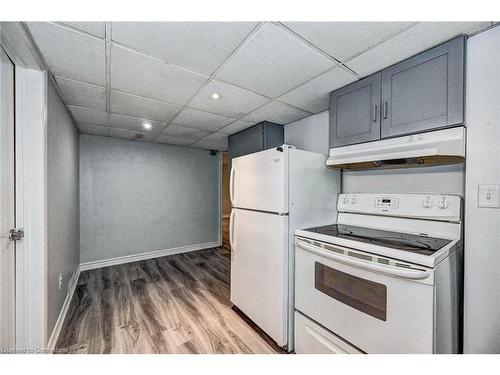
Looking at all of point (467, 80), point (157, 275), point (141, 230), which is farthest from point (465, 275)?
point (141, 230)

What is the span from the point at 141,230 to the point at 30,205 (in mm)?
2486

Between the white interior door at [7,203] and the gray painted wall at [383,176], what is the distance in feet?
7.87

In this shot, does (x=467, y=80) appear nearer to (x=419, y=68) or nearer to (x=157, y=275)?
(x=419, y=68)

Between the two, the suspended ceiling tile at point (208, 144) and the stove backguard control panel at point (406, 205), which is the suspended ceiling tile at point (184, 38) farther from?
the suspended ceiling tile at point (208, 144)

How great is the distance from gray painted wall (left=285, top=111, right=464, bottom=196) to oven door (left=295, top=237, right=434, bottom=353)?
2.53 feet

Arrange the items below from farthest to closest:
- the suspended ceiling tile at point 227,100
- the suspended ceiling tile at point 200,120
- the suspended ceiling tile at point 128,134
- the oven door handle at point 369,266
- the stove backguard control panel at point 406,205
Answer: the suspended ceiling tile at point 128,134 → the suspended ceiling tile at point 200,120 → the suspended ceiling tile at point 227,100 → the stove backguard control panel at point 406,205 → the oven door handle at point 369,266

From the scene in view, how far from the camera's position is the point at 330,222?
1.92 metres

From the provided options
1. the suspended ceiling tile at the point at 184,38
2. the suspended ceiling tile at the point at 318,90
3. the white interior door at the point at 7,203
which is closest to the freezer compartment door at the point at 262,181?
the suspended ceiling tile at the point at 318,90

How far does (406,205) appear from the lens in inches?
60.0

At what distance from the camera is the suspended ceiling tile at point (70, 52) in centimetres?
110

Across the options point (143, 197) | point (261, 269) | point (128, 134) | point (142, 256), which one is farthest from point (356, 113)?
point (142, 256)

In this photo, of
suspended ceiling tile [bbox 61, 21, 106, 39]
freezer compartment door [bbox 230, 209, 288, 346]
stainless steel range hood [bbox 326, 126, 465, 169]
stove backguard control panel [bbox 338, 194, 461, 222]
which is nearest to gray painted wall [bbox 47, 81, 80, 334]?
suspended ceiling tile [bbox 61, 21, 106, 39]

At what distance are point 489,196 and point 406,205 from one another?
0.45 meters

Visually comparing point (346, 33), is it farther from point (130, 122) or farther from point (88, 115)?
point (88, 115)
